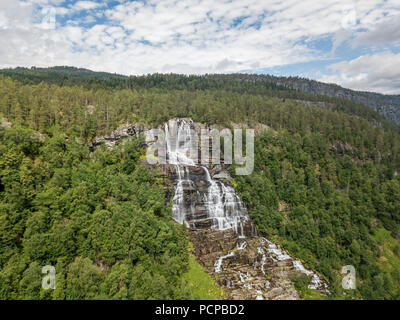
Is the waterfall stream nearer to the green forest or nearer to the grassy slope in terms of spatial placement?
the green forest

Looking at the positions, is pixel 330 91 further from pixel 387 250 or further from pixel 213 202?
pixel 213 202

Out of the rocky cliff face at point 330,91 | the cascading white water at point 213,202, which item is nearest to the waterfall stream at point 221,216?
the cascading white water at point 213,202

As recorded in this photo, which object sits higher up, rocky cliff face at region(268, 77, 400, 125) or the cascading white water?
rocky cliff face at region(268, 77, 400, 125)

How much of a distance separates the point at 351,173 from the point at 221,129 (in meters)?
39.6

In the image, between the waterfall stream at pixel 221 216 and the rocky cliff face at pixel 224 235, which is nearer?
the rocky cliff face at pixel 224 235

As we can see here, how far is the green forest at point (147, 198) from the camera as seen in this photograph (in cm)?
2423

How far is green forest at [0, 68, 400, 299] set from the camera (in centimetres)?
2423

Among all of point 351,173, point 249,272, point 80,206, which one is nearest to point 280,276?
point 249,272

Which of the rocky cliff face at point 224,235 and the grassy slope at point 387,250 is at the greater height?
the rocky cliff face at point 224,235

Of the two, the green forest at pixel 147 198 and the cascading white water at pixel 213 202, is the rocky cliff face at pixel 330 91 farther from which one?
the cascading white water at pixel 213 202

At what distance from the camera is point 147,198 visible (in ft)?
120

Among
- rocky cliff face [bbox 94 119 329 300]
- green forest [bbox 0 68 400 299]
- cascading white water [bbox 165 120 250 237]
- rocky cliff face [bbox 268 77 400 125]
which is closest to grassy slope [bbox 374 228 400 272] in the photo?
green forest [bbox 0 68 400 299]

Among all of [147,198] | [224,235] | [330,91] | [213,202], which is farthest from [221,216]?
[330,91]

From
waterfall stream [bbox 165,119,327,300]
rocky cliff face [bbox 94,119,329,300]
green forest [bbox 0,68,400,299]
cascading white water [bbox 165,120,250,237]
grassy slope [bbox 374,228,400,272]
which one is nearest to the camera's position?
green forest [bbox 0,68,400,299]
